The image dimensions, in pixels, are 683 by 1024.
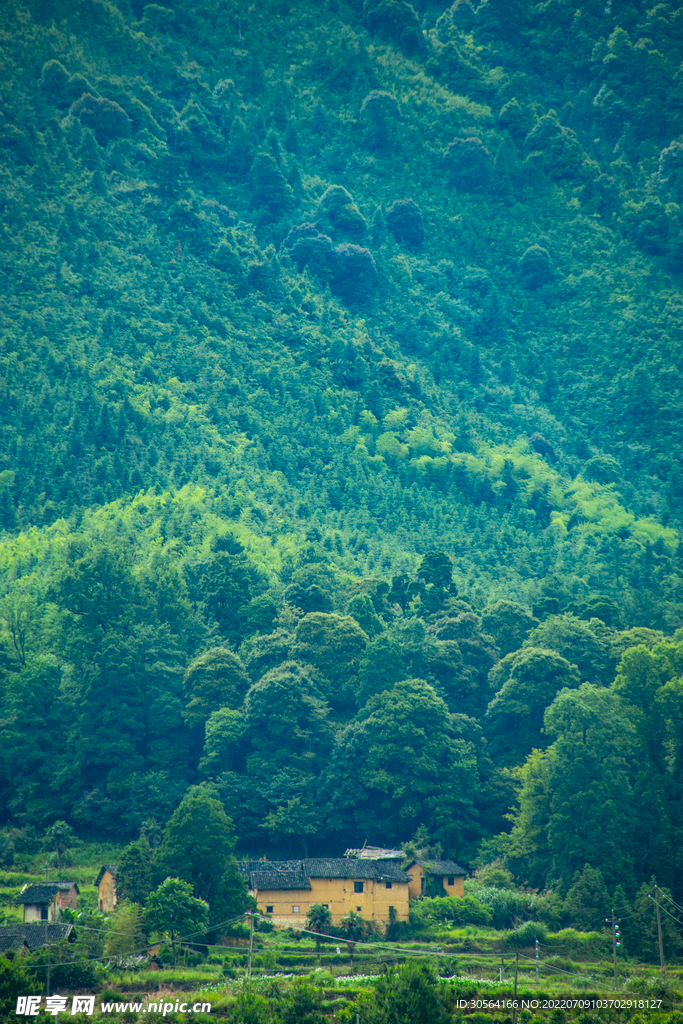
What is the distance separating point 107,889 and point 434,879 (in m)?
17.6

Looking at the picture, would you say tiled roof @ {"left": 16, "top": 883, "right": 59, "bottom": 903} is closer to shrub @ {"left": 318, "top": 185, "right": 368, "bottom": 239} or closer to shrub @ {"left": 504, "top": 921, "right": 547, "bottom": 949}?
shrub @ {"left": 504, "top": 921, "right": 547, "bottom": 949}

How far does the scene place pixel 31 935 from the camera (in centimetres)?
4944

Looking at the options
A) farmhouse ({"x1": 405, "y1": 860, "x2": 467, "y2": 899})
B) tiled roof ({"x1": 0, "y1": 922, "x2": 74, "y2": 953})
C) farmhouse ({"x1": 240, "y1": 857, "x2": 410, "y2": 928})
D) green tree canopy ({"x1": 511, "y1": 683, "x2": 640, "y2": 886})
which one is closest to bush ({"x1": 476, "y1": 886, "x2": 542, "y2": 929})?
→ green tree canopy ({"x1": 511, "y1": 683, "x2": 640, "y2": 886})

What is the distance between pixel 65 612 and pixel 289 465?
5165 centimetres

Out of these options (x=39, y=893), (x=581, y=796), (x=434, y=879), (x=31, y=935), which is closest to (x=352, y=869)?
(x=434, y=879)

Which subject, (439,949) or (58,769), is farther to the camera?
(58,769)

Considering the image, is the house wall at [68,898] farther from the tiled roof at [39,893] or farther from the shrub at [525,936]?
the shrub at [525,936]

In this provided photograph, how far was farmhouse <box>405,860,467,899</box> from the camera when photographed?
64.0 m

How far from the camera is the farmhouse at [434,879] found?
63950 millimetres

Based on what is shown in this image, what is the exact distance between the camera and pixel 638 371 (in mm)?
169250

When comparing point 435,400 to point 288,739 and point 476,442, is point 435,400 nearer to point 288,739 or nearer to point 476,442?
point 476,442

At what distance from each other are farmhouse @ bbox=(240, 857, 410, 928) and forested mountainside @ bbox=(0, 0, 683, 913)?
22.5ft

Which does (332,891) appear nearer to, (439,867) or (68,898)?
(439,867)

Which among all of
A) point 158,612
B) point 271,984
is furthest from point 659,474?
point 271,984
